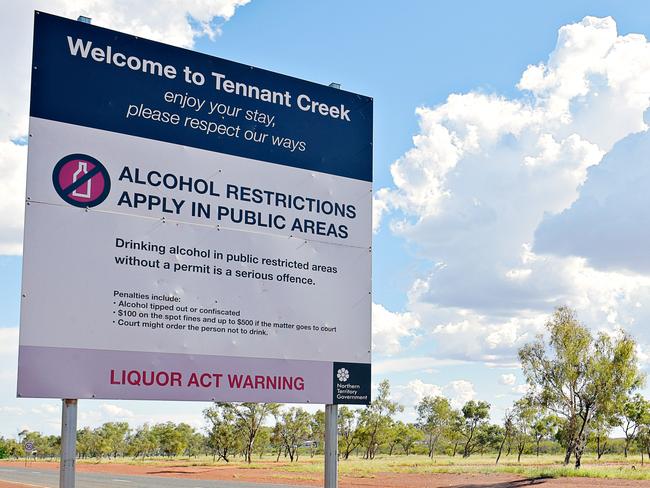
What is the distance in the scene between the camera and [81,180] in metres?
6.33

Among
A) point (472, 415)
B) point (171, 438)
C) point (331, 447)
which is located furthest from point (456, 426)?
point (331, 447)

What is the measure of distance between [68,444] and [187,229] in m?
1.87

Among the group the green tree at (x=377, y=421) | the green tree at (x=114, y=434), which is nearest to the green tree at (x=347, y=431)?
the green tree at (x=377, y=421)

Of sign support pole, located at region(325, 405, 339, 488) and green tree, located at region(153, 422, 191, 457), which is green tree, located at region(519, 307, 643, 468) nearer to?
sign support pole, located at region(325, 405, 339, 488)

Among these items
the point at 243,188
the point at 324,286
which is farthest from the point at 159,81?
the point at 324,286

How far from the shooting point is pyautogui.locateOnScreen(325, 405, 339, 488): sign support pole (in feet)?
24.4

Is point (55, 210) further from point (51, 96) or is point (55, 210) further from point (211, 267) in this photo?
point (211, 267)

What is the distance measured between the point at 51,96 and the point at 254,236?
1955mm

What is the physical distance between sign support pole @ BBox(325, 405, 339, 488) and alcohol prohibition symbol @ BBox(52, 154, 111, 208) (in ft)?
8.97

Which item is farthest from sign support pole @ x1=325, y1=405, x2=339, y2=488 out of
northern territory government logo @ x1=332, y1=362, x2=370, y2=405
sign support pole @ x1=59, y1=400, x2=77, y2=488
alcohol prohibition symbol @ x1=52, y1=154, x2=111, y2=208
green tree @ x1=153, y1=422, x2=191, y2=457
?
green tree @ x1=153, y1=422, x2=191, y2=457

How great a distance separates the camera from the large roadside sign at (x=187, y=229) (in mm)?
6242

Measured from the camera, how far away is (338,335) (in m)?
7.46

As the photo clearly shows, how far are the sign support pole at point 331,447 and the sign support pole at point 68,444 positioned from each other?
2.27 meters

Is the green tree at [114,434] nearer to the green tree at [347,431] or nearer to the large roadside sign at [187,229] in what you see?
the green tree at [347,431]
